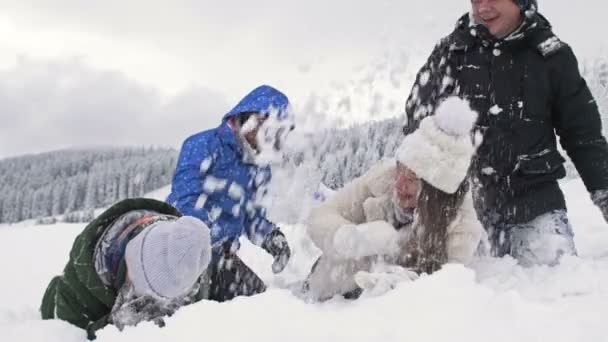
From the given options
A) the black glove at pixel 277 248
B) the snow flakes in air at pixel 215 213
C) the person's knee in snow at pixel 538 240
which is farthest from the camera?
the black glove at pixel 277 248

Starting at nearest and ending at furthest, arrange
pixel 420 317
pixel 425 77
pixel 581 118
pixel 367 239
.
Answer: pixel 420 317
pixel 367 239
pixel 581 118
pixel 425 77

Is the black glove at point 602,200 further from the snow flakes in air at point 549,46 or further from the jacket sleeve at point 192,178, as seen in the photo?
the jacket sleeve at point 192,178

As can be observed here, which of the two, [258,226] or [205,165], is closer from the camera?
[205,165]

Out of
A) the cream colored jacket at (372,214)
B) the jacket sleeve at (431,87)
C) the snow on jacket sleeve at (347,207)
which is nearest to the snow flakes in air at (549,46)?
the jacket sleeve at (431,87)

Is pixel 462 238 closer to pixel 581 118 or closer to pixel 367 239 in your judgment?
pixel 367 239

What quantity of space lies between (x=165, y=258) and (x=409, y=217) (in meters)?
1.44

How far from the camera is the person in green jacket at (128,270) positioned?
2578 millimetres

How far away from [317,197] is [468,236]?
1.94 meters

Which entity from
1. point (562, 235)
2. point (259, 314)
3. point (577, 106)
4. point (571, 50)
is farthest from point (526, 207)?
point (259, 314)

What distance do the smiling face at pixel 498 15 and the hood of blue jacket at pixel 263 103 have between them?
4.92 ft

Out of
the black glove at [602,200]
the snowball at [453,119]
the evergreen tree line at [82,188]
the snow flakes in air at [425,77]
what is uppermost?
the snow flakes in air at [425,77]

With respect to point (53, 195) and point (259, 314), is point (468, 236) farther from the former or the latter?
point (53, 195)

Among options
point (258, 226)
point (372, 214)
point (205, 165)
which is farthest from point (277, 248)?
point (372, 214)

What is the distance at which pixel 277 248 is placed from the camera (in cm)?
483
